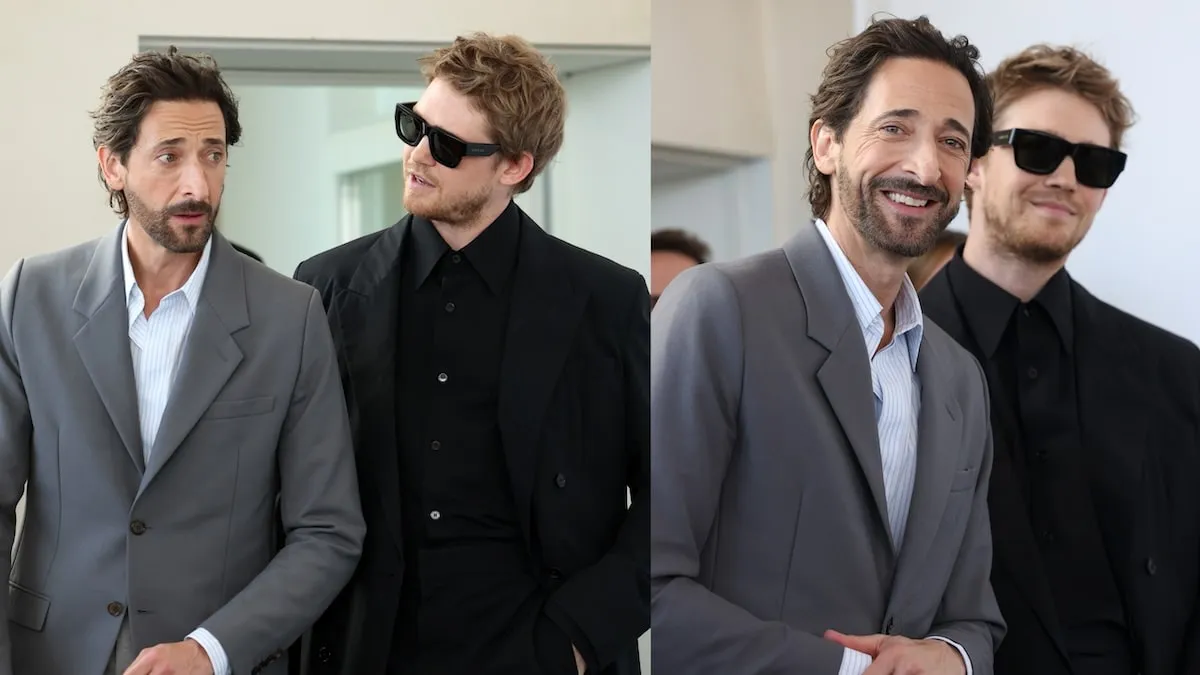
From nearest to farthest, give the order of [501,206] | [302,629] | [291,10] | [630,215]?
[302,629]
[501,206]
[630,215]
[291,10]

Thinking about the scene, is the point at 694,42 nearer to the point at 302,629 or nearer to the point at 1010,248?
the point at 1010,248

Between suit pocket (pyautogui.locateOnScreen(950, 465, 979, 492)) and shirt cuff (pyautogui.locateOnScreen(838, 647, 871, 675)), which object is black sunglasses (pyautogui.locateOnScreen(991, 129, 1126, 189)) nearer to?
suit pocket (pyautogui.locateOnScreen(950, 465, 979, 492))

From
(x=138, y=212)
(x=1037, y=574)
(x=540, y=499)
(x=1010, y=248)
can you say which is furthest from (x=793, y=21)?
(x=138, y=212)

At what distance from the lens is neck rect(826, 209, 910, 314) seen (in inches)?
31.7

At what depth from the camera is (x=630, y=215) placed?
4.61 feet

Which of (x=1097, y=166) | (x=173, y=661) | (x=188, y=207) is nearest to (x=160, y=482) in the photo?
(x=173, y=661)

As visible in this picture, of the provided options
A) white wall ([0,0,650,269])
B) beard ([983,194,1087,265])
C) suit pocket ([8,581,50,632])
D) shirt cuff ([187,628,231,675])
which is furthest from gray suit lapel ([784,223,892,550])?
white wall ([0,0,650,269])

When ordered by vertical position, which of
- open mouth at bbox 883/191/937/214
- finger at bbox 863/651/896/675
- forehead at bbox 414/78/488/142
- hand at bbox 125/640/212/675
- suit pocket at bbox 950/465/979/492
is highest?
forehead at bbox 414/78/488/142

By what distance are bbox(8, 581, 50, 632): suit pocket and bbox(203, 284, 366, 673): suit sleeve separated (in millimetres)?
156

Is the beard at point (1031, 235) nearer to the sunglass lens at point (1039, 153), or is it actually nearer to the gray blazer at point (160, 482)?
the sunglass lens at point (1039, 153)

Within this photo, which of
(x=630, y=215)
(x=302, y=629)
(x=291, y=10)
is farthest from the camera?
(x=291, y=10)

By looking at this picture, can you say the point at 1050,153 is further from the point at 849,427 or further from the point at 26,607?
the point at 26,607

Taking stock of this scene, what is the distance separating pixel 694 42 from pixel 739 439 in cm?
29

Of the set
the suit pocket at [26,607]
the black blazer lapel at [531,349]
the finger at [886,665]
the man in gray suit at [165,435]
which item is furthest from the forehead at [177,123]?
the finger at [886,665]
